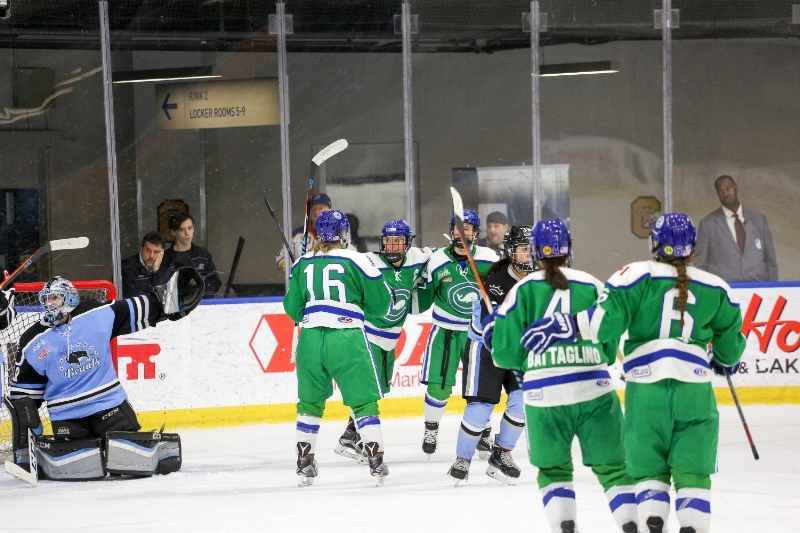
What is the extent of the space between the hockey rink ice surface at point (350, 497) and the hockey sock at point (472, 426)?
0.16 metres

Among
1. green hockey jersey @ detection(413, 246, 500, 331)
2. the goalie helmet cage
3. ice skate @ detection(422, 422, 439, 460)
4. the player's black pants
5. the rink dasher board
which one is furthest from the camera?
the rink dasher board

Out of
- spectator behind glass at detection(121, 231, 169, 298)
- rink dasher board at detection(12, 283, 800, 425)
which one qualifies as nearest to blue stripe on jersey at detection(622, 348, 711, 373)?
rink dasher board at detection(12, 283, 800, 425)

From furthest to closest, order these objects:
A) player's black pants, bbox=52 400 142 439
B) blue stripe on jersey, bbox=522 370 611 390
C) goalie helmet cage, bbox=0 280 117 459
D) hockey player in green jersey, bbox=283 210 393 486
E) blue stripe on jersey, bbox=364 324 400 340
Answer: goalie helmet cage, bbox=0 280 117 459 < blue stripe on jersey, bbox=364 324 400 340 < player's black pants, bbox=52 400 142 439 < hockey player in green jersey, bbox=283 210 393 486 < blue stripe on jersey, bbox=522 370 611 390

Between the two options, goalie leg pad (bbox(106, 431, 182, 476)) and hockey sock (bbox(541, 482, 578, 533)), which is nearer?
hockey sock (bbox(541, 482, 578, 533))

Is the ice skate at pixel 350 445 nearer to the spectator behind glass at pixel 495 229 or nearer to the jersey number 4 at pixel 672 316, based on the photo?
the spectator behind glass at pixel 495 229

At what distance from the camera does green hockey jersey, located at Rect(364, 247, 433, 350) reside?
17.7 feet

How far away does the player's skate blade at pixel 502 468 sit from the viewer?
4.73 metres

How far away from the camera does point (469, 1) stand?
740 cm

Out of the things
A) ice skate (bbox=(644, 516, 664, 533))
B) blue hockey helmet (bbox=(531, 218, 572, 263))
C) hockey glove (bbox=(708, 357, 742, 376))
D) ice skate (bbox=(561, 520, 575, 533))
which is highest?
blue hockey helmet (bbox=(531, 218, 572, 263))

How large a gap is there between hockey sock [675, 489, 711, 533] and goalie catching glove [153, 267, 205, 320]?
2742 mm

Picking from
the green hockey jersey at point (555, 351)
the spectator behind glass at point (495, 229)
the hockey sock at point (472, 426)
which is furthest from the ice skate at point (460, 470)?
the spectator behind glass at point (495, 229)

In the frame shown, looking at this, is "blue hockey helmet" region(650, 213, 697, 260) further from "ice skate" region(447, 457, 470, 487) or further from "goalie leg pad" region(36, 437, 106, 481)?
"goalie leg pad" region(36, 437, 106, 481)

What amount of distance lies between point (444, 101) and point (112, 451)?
11.4 feet

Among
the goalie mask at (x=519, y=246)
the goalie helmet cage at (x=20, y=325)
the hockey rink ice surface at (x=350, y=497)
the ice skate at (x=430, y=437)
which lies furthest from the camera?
the goalie helmet cage at (x=20, y=325)
